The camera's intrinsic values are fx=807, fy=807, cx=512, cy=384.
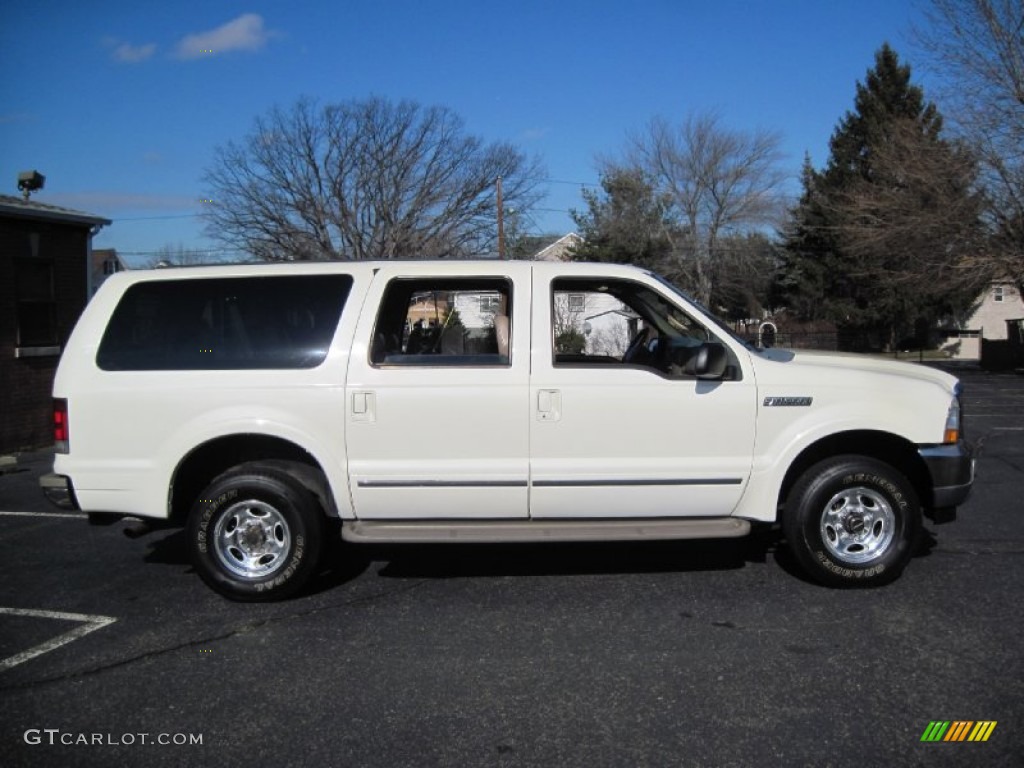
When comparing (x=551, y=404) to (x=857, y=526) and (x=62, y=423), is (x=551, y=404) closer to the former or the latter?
(x=857, y=526)

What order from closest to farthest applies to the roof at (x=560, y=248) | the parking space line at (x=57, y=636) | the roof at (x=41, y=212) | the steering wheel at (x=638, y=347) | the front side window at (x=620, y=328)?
1. the parking space line at (x=57, y=636)
2. the front side window at (x=620, y=328)
3. the steering wheel at (x=638, y=347)
4. the roof at (x=41, y=212)
5. the roof at (x=560, y=248)

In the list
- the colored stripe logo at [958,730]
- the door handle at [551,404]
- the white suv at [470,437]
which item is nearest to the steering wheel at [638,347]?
the white suv at [470,437]

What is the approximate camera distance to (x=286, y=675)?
3807mm

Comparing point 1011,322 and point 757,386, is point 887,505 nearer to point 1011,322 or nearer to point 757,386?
point 757,386

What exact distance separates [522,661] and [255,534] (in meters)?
1.83

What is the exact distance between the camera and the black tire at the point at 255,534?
183 inches

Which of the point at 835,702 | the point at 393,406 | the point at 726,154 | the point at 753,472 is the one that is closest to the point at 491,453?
the point at 393,406

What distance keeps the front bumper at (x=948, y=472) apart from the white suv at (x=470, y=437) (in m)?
0.01

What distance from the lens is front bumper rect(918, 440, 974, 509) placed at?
466cm

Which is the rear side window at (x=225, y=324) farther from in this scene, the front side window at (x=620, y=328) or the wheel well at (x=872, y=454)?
the wheel well at (x=872, y=454)

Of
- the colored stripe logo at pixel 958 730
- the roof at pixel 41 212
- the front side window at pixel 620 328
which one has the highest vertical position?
the roof at pixel 41 212

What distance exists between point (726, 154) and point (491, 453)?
42.0 meters

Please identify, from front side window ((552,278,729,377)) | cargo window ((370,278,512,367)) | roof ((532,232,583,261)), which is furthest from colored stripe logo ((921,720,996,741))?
roof ((532,232,583,261))

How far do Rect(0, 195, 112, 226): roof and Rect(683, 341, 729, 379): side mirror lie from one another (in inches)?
428
